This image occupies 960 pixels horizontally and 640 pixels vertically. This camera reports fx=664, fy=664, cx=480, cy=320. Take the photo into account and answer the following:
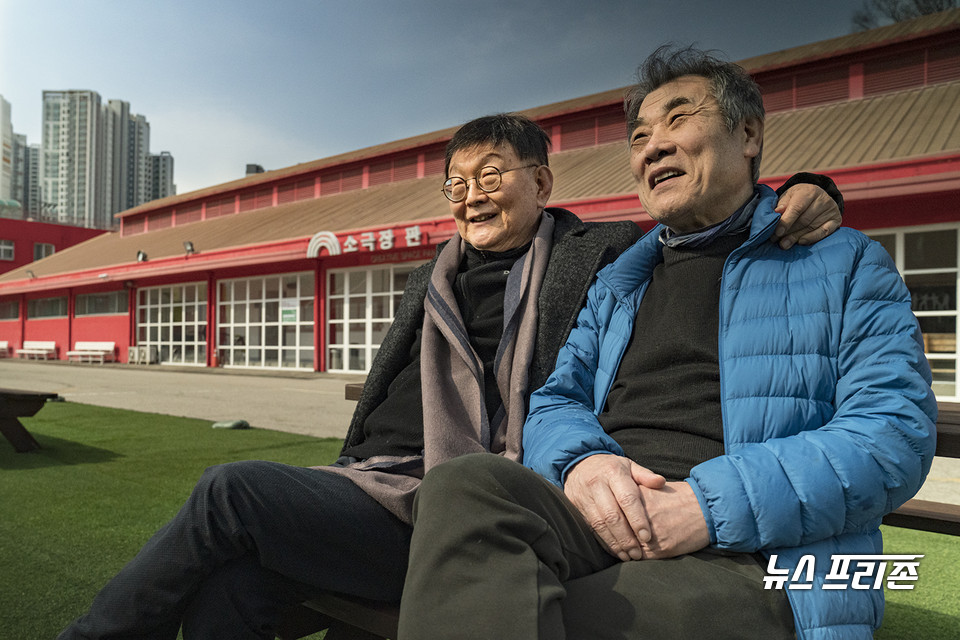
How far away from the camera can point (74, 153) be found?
89000 millimetres

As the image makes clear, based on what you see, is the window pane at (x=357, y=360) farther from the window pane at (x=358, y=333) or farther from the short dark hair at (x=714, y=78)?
the short dark hair at (x=714, y=78)

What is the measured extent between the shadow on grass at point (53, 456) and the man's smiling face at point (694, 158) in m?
4.75

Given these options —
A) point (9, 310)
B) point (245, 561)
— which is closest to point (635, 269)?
point (245, 561)

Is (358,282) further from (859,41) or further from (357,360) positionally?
(859,41)

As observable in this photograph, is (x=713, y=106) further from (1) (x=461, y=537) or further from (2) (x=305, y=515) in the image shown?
(2) (x=305, y=515)

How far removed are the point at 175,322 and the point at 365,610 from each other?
71.7 ft

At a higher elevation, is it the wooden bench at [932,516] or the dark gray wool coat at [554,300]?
the dark gray wool coat at [554,300]

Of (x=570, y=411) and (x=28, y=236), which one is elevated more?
(x=28, y=236)

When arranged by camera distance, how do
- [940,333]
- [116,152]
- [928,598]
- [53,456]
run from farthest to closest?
[116,152] → [940,333] → [53,456] → [928,598]

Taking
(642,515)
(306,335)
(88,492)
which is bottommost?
(88,492)

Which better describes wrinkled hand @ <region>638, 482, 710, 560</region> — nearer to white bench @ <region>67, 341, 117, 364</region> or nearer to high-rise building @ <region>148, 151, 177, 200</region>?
white bench @ <region>67, 341, 117, 364</region>

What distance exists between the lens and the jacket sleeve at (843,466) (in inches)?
50.4

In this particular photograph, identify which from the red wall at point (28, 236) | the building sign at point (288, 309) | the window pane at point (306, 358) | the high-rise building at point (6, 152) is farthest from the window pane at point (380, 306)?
the high-rise building at point (6, 152)

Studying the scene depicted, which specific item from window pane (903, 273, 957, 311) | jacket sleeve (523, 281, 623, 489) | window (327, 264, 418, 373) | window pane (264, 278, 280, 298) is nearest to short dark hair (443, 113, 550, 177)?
jacket sleeve (523, 281, 623, 489)
